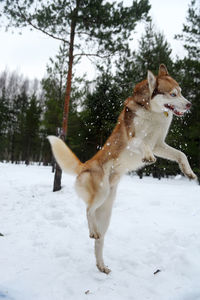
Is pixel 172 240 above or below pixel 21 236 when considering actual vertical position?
above

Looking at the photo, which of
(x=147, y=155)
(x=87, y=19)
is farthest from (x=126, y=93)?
(x=147, y=155)

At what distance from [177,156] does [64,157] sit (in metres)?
1.38

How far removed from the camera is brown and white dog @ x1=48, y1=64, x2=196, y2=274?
8.07 ft

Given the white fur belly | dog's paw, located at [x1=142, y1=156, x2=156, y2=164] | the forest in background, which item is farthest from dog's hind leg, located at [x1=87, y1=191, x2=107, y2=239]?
the forest in background

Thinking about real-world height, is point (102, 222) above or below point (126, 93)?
below

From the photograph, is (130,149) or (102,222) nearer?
(130,149)

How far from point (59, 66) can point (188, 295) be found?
59.6 feet

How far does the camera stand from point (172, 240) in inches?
158

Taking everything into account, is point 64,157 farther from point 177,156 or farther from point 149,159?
point 177,156

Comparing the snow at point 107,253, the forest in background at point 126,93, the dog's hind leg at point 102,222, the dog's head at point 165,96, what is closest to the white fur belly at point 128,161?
the dog's hind leg at point 102,222

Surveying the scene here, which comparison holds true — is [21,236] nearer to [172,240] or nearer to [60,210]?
[60,210]

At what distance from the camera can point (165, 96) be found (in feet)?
7.97

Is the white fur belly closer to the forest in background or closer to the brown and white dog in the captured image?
the brown and white dog

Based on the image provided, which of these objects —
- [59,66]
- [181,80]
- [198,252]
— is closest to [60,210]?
[198,252]
